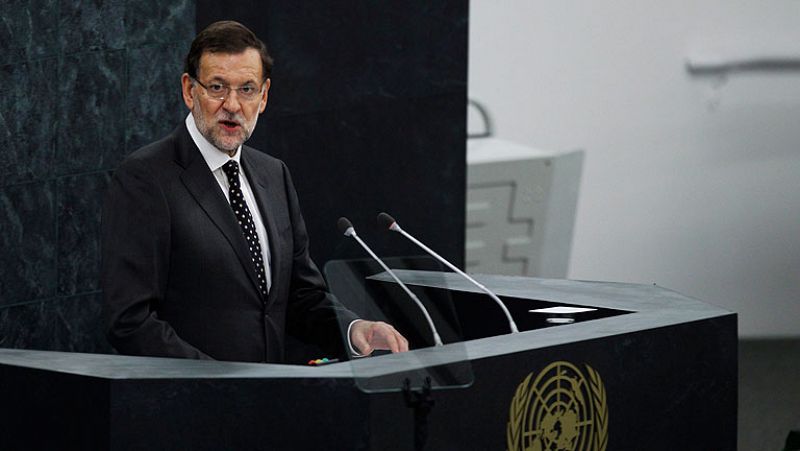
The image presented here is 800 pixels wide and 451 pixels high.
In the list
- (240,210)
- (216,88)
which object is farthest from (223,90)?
(240,210)

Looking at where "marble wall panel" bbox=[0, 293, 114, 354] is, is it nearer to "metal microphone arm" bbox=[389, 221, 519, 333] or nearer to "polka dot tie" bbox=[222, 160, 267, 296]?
"polka dot tie" bbox=[222, 160, 267, 296]

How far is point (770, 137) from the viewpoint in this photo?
24.6 feet

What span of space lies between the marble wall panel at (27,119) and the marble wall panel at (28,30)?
2 centimetres

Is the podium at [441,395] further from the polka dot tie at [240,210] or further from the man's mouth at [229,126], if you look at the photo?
the man's mouth at [229,126]

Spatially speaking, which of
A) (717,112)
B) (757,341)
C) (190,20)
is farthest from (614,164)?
(190,20)

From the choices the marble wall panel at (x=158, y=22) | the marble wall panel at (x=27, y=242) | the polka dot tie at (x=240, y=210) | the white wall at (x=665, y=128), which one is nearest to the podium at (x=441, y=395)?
the polka dot tie at (x=240, y=210)

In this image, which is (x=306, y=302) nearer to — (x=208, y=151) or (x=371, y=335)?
(x=371, y=335)

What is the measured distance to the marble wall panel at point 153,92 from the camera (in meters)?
3.77

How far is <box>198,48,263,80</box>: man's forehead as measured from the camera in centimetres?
299

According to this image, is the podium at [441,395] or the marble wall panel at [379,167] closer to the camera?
the podium at [441,395]

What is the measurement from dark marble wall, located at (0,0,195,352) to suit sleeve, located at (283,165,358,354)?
0.65m

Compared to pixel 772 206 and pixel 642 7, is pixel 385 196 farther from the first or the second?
pixel 772 206

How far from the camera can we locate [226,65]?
3.00 m

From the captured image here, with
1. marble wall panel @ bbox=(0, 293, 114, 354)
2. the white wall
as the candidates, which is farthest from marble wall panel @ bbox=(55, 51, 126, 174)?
the white wall
